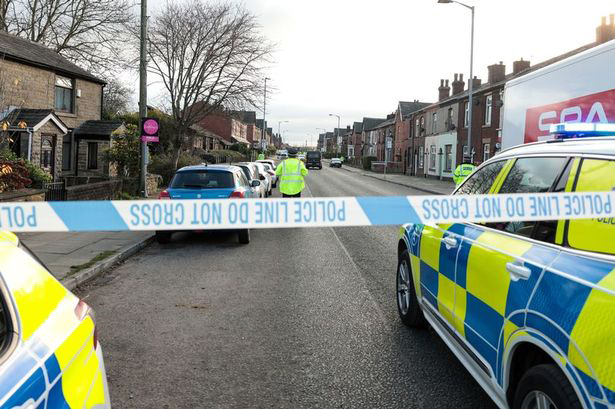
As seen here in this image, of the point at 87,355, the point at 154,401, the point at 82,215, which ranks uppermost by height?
the point at 82,215

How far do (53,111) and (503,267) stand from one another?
22.3 meters

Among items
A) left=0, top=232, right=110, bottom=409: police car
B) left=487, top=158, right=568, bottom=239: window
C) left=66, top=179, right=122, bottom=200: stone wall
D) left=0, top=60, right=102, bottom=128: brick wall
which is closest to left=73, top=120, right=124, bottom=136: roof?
left=0, top=60, right=102, bottom=128: brick wall

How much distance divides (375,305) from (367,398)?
91.8 inches

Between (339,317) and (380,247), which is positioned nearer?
(339,317)

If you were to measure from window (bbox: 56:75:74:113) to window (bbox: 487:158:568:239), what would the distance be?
25541 mm

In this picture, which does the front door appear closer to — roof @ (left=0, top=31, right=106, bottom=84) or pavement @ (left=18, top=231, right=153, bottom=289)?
roof @ (left=0, top=31, right=106, bottom=84)

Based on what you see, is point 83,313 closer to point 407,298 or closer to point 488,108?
point 407,298

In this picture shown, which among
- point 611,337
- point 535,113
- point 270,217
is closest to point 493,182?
point 270,217

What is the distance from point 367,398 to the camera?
3.62 m

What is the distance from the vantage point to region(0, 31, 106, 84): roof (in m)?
20.9

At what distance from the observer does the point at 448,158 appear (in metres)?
39.7

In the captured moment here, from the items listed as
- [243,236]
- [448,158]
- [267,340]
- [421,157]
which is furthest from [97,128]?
[421,157]

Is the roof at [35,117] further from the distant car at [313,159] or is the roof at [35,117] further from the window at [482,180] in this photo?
the distant car at [313,159]

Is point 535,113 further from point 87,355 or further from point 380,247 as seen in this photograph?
point 87,355
